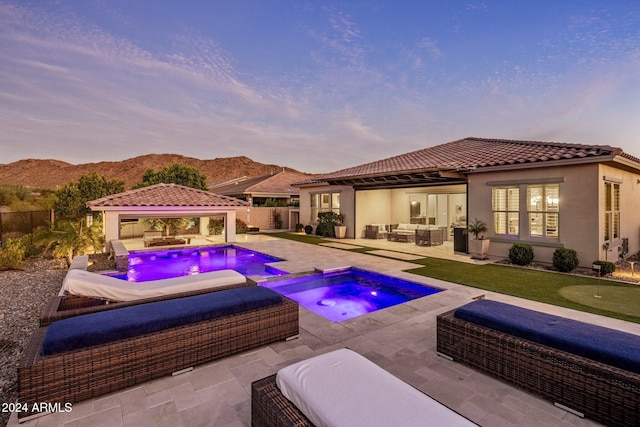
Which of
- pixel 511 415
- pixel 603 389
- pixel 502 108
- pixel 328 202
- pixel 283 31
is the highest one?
pixel 283 31

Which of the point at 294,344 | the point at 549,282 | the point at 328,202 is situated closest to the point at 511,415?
the point at 294,344

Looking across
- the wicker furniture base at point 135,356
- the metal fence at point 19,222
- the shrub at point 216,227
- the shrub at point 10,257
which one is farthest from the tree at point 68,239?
the shrub at point 216,227

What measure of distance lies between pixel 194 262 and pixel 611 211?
50.1 ft

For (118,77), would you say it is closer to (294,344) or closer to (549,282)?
(294,344)

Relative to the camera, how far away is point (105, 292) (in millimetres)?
4160

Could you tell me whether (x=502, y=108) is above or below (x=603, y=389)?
above

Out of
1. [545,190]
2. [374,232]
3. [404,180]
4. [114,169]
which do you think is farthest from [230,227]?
[114,169]

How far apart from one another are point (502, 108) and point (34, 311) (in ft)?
74.8

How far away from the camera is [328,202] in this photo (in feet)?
64.6

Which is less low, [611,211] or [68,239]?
[611,211]

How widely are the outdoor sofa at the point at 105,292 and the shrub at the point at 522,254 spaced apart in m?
9.70

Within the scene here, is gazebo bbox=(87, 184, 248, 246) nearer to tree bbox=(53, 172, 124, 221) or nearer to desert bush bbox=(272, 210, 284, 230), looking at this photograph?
desert bush bbox=(272, 210, 284, 230)

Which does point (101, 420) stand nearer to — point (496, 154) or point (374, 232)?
point (496, 154)

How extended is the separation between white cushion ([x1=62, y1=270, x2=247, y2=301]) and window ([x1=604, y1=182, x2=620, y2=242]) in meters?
11.7
